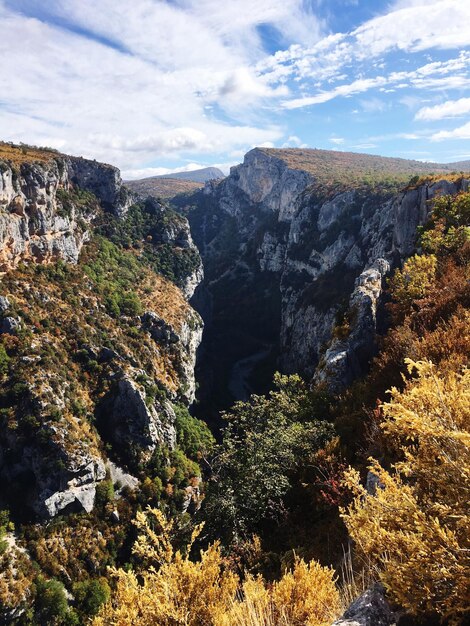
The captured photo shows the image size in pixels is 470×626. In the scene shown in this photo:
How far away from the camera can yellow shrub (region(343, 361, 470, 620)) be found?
13.6 feet

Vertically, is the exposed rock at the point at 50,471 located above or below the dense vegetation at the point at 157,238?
below

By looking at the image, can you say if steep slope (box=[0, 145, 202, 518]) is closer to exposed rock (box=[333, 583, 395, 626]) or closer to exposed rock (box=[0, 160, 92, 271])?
exposed rock (box=[0, 160, 92, 271])

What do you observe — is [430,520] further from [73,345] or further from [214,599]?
[73,345]

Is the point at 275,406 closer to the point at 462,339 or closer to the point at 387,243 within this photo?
the point at 462,339

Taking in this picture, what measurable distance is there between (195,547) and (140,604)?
1092cm

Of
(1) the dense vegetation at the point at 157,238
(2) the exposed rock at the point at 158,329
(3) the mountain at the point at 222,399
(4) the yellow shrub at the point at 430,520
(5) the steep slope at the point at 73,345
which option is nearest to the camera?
(4) the yellow shrub at the point at 430,520

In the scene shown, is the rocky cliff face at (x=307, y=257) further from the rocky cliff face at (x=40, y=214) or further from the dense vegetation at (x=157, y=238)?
the rocky cliff face at (x=40, y=214)

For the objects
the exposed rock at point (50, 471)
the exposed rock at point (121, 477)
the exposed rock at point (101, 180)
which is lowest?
the exposed rock at point (121, 477)

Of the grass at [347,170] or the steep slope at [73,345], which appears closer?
the steep slope at [73,345]

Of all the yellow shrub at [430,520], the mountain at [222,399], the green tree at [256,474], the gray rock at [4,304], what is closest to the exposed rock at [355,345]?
the mountain at [222,399]

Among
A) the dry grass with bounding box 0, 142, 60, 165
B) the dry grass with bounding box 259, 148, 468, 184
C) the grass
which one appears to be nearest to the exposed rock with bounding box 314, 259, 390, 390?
the dry grass with bounding box 0, 142, 60, 165

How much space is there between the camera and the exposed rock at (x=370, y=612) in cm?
Result: 485

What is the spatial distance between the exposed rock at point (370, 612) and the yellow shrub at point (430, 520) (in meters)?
0.43

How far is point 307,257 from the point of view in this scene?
101312 millimetres
